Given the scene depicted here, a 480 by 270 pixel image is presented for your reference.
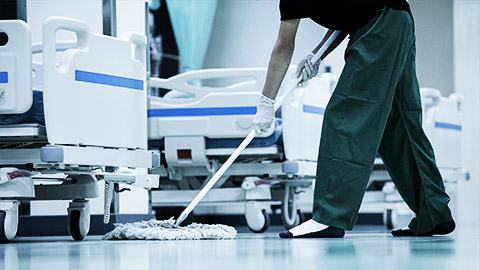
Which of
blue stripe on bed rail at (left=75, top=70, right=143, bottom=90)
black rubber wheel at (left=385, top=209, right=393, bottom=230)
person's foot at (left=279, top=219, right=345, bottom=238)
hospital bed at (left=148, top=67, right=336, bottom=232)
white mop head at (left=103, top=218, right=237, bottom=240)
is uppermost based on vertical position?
blue stripe on bed rail at (left=75, top=70, right=143, bottom=90)

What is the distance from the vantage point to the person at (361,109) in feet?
9.30

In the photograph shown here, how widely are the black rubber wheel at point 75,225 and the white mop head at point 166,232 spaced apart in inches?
5.7

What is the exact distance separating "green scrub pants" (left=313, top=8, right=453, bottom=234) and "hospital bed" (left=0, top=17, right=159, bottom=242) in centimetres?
89

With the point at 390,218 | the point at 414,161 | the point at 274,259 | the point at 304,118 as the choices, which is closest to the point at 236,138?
the point at 304,118

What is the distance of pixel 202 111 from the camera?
456 centimetres

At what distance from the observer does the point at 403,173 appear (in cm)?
312

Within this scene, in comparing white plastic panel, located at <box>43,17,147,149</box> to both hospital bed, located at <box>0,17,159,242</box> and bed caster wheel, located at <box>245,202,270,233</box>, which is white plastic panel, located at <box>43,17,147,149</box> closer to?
hospital bed, located at <box>0,17,159,242</box>

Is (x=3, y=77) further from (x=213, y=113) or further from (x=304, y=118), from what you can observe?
(x=304, y=118)

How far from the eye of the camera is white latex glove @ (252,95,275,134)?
3.13 meters

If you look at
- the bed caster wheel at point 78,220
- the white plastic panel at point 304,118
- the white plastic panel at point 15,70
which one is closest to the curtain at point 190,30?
the white plastic panel at point 304,118

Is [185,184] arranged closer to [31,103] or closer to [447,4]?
[31,103]

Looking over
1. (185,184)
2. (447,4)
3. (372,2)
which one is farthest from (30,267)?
(447,4)

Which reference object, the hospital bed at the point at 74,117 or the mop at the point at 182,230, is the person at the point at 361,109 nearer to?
the mop at the point at 182,230

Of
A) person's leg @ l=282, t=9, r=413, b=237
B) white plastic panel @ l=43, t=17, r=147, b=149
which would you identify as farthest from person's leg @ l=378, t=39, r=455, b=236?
white plastic panel @ l=43, t=17, r=147, b=149
